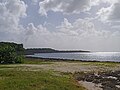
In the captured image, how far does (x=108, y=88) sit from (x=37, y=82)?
953cm

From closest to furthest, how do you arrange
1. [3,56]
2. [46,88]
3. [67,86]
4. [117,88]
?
[46,88] < [67,86] < [117,88] < [3,56]

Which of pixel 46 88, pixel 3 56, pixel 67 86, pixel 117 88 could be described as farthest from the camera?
pixel 3 56

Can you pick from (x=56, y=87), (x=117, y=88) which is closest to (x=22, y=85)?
(x=56, y=87)

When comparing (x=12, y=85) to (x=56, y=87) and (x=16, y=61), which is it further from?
(x=16, y=61)

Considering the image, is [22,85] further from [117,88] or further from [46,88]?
[117,88]

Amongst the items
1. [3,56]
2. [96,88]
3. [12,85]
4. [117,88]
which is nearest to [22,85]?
[12,85]

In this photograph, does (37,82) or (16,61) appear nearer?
(37,82)

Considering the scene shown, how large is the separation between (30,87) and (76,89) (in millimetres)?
5244

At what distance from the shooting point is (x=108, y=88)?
113ft

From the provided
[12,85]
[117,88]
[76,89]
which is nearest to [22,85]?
[12,85]

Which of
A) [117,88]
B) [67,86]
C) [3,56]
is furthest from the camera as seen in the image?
[3,56]

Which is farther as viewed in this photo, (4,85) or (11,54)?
(11,54)

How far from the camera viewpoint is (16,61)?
8681 cm

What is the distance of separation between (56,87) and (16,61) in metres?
59.2
